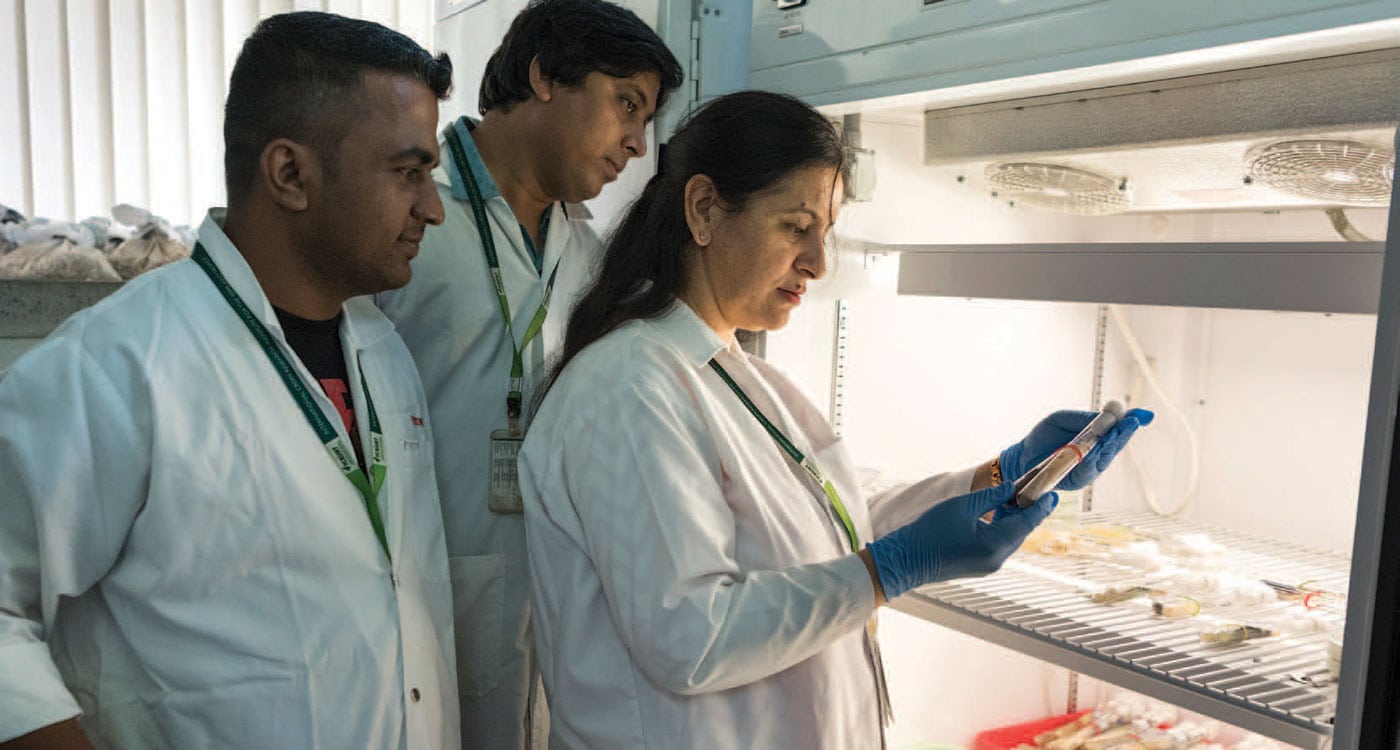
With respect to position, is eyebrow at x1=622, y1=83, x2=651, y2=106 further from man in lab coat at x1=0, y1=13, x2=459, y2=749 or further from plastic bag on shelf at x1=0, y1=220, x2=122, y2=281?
plastic bag on shelf at x1=0, y1=220, x2=122, y2=281

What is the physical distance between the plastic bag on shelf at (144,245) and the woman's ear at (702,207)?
158 centimetres

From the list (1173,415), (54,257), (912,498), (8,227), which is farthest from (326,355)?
(1173,415)

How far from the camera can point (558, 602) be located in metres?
1.26

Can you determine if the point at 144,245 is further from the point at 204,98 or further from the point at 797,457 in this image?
the point at 797,457

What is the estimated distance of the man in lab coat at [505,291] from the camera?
161 centimetres

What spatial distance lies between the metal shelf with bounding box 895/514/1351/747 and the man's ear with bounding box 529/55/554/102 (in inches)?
40.8

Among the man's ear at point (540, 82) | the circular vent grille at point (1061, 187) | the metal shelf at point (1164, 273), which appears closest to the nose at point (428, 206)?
the man's ear at point (540, 82)

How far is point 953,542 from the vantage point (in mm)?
1236

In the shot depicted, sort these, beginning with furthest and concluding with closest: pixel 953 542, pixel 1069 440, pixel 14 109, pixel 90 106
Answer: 1. pixel 90 106
2. pixel 14 109
3. pixel 1069 440
4. pixel 953 542

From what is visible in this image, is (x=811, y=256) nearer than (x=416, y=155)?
No

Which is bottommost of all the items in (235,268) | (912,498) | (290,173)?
(912,498)

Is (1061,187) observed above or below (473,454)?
above

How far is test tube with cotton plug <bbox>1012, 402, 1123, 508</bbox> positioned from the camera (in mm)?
1286

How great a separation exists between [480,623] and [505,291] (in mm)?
522
